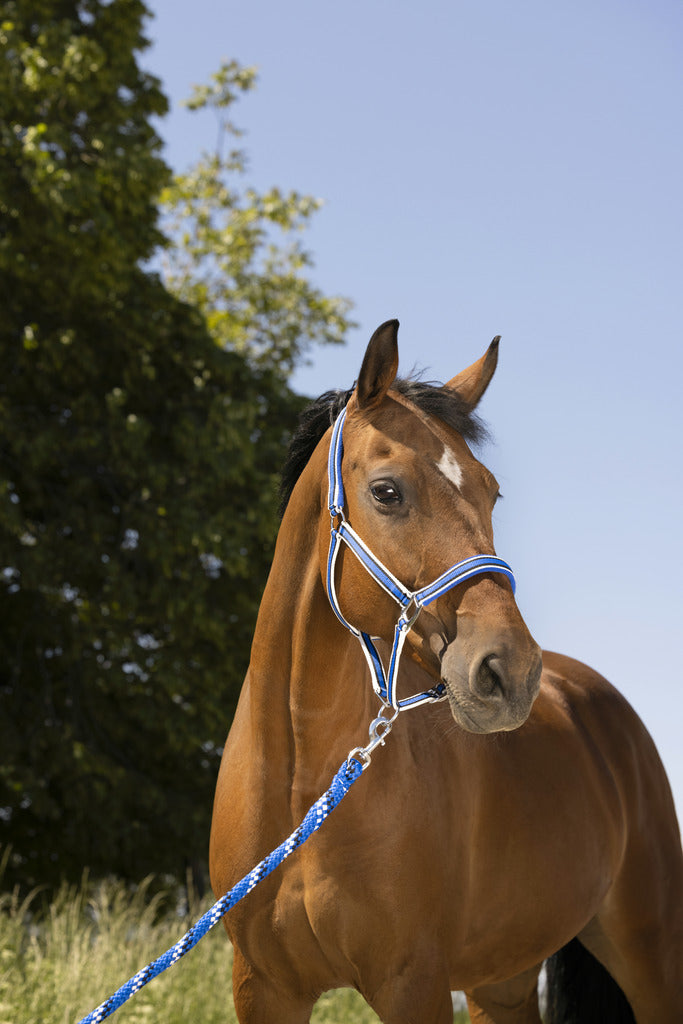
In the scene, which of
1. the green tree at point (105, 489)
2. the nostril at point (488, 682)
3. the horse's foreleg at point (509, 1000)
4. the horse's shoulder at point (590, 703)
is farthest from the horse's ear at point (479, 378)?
the green tree at point (105, 489)

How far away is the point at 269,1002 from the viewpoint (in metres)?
2.73

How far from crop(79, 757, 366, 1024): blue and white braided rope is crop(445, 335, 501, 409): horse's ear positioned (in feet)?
4.00

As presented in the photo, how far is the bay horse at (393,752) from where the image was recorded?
2336 mm

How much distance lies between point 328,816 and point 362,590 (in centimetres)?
68

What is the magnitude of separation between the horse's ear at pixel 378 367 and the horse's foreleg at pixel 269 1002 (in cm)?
174

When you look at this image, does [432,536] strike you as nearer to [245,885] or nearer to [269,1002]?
[245,885]

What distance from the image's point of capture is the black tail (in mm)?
4086

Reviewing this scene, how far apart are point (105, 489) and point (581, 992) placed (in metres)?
9.07

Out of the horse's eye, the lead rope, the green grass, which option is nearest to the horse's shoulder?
the lead rope

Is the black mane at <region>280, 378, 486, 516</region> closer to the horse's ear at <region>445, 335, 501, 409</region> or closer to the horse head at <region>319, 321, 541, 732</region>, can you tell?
the horse head at <region>319, 321, 541, 732</region>

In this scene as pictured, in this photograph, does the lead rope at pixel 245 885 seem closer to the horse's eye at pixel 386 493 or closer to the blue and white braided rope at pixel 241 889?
the blue and white braided rope at pixel 241 889

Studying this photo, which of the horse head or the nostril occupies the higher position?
the horse head

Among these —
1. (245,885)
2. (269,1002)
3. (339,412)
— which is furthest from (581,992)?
(339,412)

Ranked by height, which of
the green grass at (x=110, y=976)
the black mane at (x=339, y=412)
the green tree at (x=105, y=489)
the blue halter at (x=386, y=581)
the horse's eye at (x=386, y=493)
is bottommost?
the green grass at (x=110, y=976)
